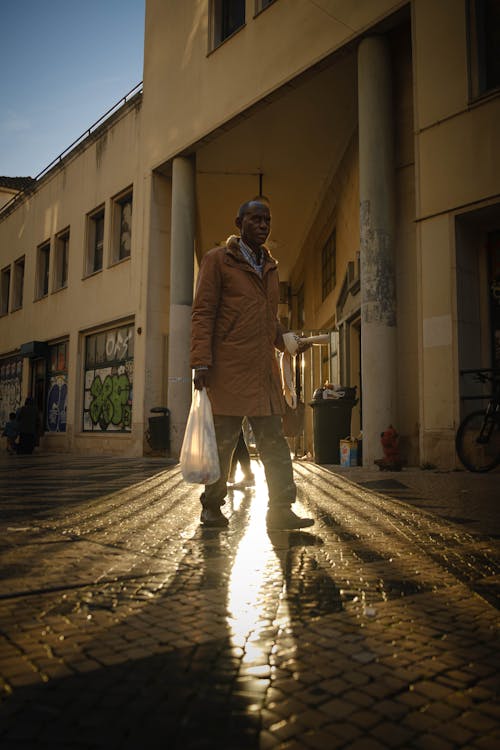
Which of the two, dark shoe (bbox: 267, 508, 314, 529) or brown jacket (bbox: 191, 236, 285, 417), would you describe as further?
brown jacket (bbox: 191, 236, 285, 417)

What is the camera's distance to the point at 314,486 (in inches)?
239

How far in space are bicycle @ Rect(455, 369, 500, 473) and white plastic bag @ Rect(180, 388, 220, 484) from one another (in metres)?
4.65

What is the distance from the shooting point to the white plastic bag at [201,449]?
3.34 metres

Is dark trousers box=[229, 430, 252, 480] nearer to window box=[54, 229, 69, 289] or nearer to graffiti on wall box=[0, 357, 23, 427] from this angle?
window box=[54, 229, 69, 289]

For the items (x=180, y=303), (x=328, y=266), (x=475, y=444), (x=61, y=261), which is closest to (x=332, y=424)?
(x=475, y=444)

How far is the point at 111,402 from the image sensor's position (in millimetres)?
16125

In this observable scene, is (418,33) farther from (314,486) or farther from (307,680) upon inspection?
(307,680)

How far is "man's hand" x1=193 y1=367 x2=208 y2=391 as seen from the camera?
350 centimetres

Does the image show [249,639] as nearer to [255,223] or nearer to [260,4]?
[255,223]

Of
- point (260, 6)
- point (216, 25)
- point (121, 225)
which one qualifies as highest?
point (216, 25)

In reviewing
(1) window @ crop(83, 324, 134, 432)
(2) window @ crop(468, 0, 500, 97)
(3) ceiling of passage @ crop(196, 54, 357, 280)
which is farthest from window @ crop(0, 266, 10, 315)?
(2) window @ crop(468, 0, 500, 97)

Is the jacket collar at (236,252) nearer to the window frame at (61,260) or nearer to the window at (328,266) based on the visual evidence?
the window at (328,266)

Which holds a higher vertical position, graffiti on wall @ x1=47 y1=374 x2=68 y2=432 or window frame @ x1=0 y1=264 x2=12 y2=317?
window frame @ x1=0 y1=264 x2=12 y2=317

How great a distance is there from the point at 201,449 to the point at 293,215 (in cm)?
1568
